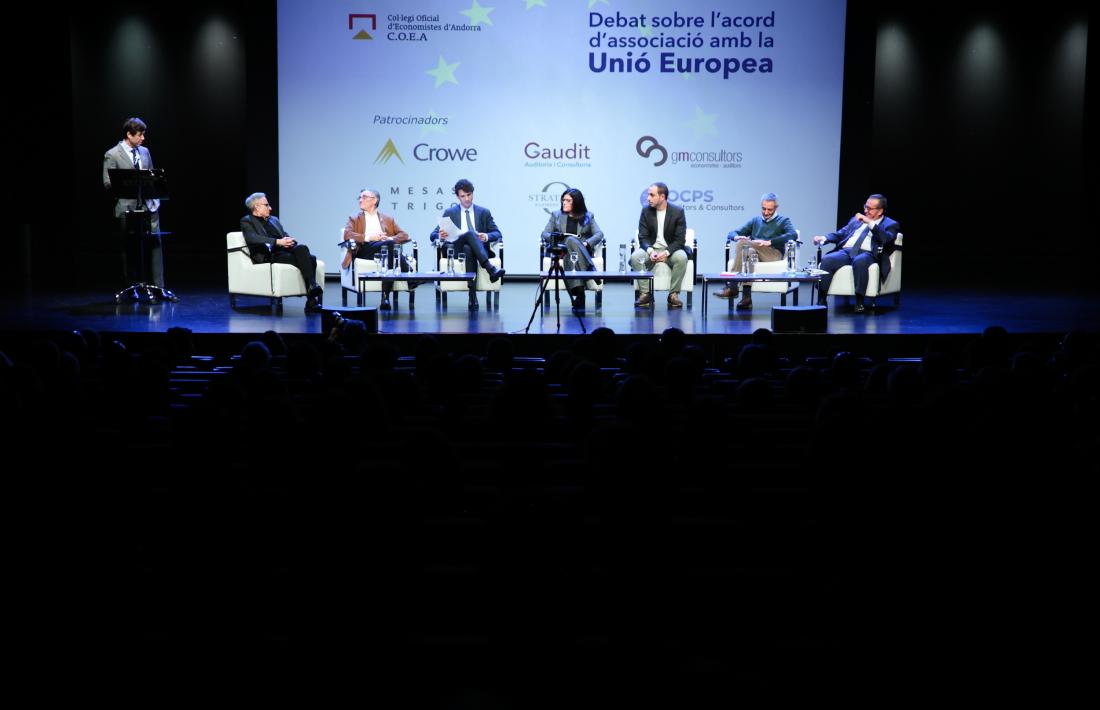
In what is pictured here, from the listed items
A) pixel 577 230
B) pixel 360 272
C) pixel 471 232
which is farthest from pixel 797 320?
pixel 360 272

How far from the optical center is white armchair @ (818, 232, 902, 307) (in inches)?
357

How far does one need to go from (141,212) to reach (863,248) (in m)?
5.81

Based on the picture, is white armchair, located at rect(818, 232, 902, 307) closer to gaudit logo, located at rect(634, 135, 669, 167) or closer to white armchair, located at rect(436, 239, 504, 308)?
white armchair, located at rect(436, 239, 504, 308)

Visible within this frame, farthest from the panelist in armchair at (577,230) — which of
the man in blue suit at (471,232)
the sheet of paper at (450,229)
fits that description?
the sheet of paper at (450,229)

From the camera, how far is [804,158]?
11586 millimetres

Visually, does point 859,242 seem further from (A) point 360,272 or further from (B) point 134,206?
(B) point 134,206

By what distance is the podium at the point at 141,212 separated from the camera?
8.48 m

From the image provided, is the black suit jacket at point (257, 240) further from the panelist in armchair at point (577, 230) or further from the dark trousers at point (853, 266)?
the dark trousers at point (853, 266)

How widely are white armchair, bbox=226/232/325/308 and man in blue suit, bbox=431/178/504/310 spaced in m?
1.19

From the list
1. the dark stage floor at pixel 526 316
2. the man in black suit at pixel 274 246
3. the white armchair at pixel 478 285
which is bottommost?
the dark stage floor at pixel 526 316

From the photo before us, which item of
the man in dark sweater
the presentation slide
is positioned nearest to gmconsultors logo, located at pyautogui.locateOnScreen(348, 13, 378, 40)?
the presentation slide

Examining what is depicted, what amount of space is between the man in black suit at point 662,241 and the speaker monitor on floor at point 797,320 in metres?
1.87

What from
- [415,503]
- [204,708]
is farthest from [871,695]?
[204,708]

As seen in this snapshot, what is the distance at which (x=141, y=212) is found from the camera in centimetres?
875
